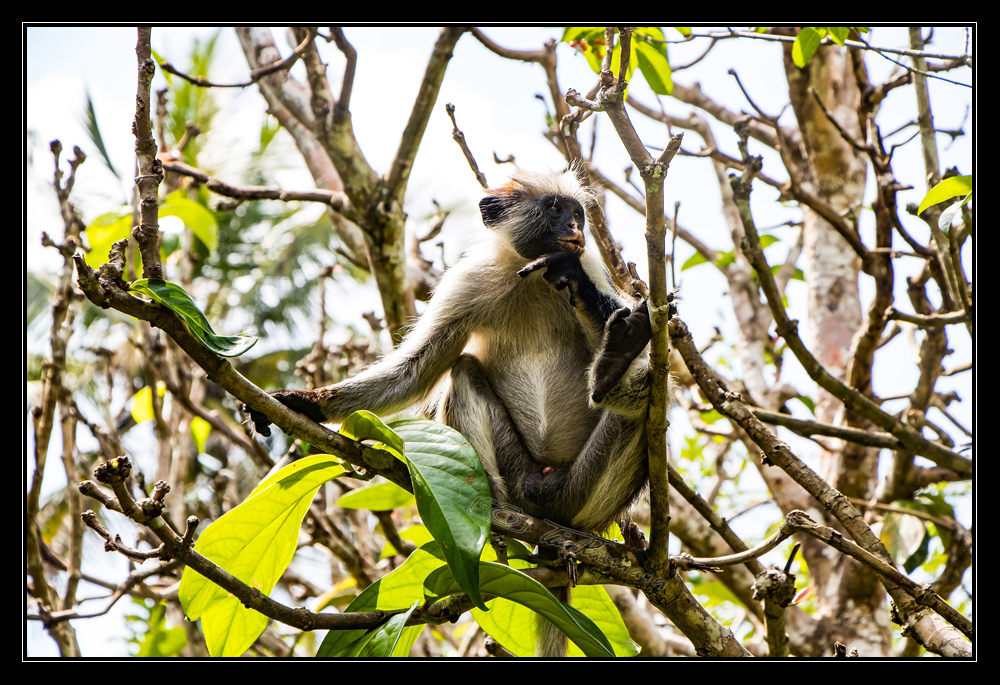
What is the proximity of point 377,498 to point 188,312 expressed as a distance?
1213mm

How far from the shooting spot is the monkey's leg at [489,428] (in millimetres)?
3342

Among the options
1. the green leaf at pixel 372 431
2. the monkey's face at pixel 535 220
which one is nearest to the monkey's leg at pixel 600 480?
the monkey's face at pixel 535 220

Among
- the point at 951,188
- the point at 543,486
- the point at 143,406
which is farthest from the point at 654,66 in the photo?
the point at 143,406

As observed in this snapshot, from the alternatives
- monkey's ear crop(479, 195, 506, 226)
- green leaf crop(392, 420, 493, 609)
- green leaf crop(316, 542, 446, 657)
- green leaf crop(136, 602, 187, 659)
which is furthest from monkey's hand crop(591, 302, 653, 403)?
green leaf crop(136, 602, 187, 659)

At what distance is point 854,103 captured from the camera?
→ 5680 millimetres

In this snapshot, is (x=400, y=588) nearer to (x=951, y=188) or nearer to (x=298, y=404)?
(x=298, y=404)

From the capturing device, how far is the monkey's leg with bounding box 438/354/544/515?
3.34 m

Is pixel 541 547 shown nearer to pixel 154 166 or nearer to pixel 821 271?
pixel 154 166

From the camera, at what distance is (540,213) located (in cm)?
384

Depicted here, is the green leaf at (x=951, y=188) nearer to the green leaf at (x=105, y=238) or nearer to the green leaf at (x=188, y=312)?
the green leaf at (x=188, y=312)

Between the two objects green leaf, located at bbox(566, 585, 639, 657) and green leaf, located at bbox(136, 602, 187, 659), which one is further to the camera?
green leaf, located at bbox(136, 602, 187, 659)

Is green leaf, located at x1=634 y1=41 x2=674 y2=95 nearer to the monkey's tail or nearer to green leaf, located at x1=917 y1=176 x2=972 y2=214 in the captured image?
green leaf, located at x1=917 y1=176 x2=972 y2=214

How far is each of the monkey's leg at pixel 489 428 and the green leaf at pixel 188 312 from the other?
142 centimetres
